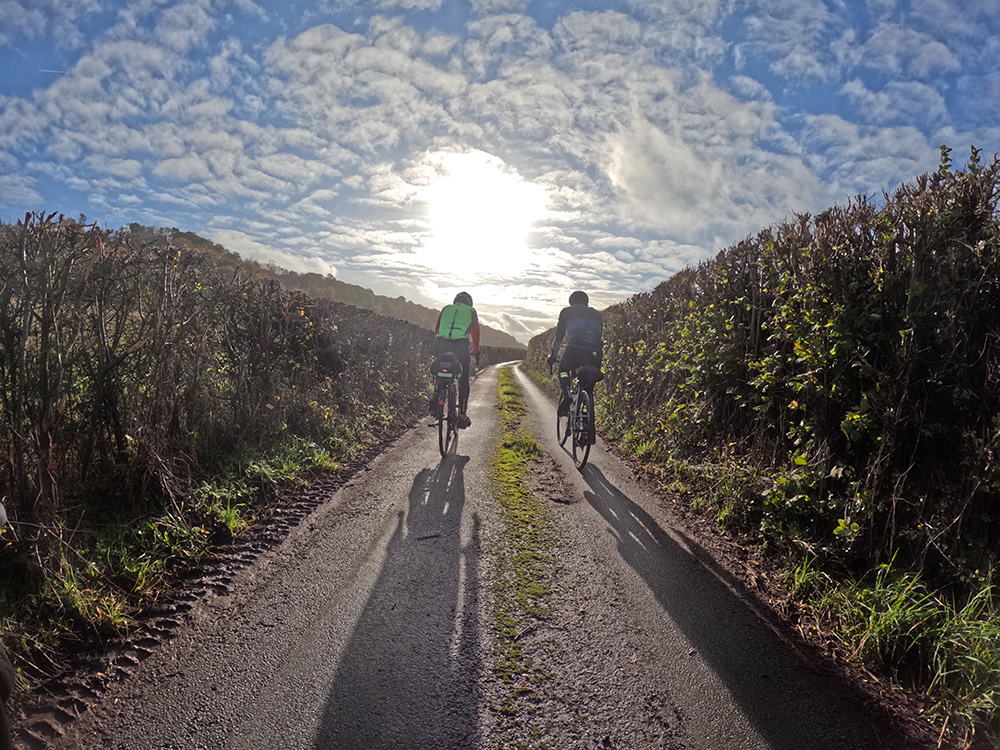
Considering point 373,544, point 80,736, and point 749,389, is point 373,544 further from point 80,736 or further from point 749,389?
point 749,389

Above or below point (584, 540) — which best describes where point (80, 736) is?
below

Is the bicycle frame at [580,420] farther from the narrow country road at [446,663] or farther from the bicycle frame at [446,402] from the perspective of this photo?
the narrow country road at [446,663]

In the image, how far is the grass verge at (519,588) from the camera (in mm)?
2227

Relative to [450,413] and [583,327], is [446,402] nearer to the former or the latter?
[450,413]

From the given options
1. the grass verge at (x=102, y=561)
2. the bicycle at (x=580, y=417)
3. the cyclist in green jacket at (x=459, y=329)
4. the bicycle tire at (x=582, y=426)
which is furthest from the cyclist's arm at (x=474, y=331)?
the grass verge at (x=102, y=561)

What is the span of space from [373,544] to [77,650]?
6.12 feet

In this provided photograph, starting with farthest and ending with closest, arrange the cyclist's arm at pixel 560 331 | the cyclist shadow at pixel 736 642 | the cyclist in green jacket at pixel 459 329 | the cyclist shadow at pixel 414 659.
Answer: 1. the cyclist in green jacket at pixel 459 329
2. the cyclist's arm at pixel 560 331
3. the cyclist shadow at pixel 736 642
4. the cyclist shadow at pixel 414 659

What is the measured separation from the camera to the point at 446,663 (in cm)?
250

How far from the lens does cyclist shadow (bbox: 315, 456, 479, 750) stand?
6.78 feet

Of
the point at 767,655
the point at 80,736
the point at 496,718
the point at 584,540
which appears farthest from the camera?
the point at 584,540

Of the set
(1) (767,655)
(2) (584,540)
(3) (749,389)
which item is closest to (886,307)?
(3) (749,389)

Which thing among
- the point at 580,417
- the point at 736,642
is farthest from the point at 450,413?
the point at 736,642

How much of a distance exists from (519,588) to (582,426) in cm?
373

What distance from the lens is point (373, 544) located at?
3.92 metres
